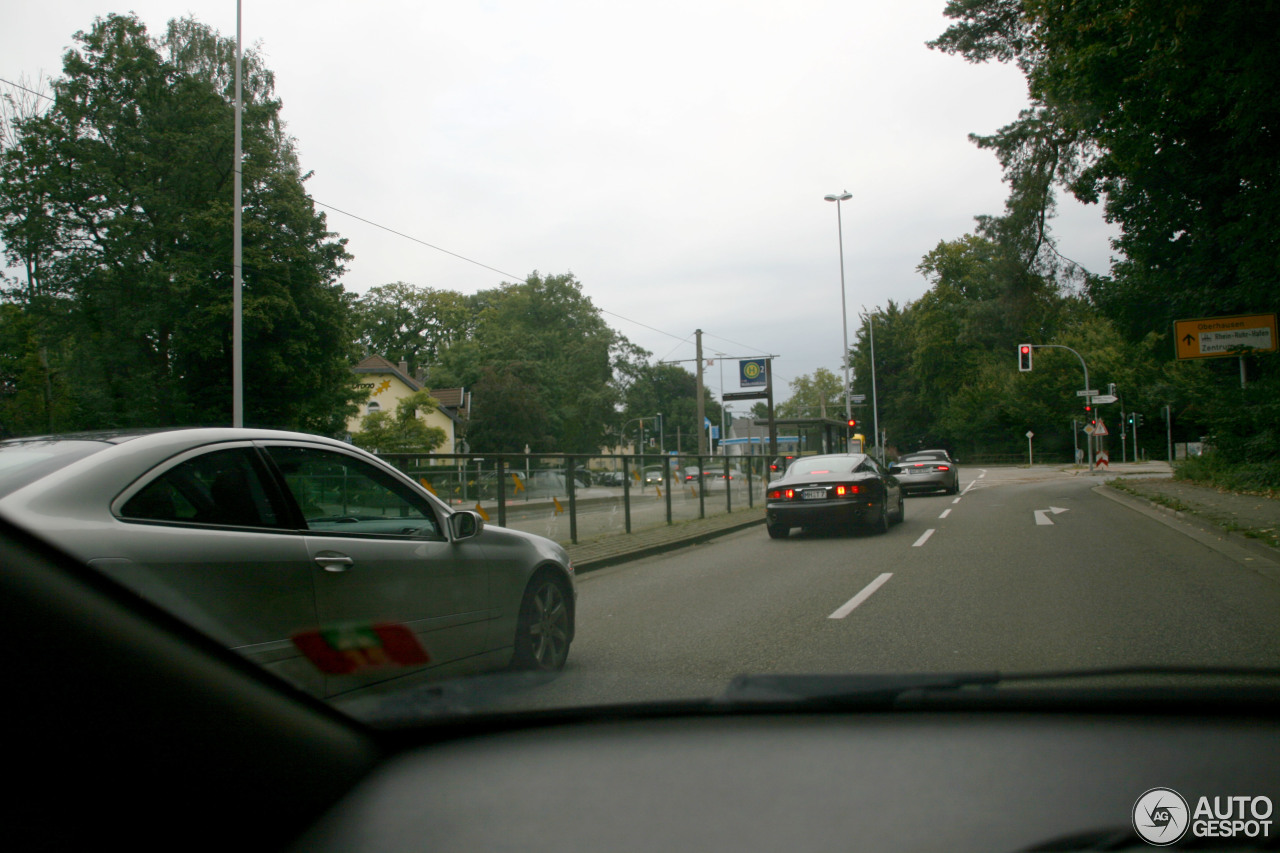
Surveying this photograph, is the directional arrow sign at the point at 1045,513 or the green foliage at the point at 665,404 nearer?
the directional arrow sign at the point at 1045,513

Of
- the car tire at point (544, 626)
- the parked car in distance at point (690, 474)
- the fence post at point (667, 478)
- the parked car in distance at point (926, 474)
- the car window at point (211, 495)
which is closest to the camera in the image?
the car window at point (211, 495)

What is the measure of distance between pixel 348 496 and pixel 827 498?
418 inches

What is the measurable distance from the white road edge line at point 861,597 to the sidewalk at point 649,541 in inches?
150

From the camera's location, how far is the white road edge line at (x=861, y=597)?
6.86 metres

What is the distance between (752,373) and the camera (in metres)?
40.1

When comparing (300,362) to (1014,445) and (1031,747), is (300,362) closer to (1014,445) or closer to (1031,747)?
(1031,747)

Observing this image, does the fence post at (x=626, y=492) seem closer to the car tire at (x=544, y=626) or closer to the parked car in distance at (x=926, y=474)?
the car tire at (x=544, y=626)

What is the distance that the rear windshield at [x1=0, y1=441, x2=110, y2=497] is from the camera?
2611 millimetres

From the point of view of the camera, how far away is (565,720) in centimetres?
253

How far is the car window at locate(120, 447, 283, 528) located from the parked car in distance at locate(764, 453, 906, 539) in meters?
11.3

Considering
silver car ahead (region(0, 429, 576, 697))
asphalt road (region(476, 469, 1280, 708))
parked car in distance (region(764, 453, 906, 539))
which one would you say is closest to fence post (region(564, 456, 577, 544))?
asphalt road (region(476, 469, 1280, 708))

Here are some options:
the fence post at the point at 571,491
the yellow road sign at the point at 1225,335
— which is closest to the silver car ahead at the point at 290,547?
the fence post at the point at 571,491

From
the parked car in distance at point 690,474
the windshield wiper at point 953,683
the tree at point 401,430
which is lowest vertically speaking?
the windshield wiper at point 953,683

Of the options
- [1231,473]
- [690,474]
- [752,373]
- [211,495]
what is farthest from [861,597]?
[752,373]
